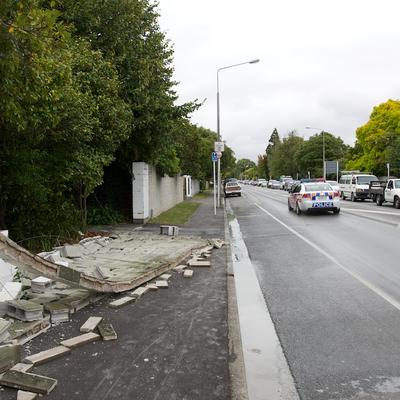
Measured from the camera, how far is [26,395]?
12.1ft

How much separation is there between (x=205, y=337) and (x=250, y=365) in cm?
75

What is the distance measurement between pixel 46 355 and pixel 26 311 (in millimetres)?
1035

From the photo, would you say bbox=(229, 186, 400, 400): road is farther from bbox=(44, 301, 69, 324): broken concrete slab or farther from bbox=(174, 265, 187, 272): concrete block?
bbox=(44, 301, 69, 324): broken concrete slab

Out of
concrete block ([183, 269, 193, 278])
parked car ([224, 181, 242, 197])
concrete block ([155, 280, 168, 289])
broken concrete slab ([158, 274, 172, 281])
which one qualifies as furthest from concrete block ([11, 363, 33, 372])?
parked car ([224, 181, 242, 197])

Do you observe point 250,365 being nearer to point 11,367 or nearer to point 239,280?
point 11,367

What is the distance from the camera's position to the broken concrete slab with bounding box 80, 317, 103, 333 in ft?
17.2

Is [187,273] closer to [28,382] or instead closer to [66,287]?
[66,287]

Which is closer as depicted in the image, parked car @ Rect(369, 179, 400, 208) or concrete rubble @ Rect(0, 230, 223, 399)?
concrete rubble @ Rect(0, 230, 223, 399)

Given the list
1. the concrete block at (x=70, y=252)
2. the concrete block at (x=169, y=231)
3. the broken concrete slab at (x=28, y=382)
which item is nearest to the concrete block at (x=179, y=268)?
the concrete block at (x=70, y=252)

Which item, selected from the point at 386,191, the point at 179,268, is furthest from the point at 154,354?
the point at 386,191

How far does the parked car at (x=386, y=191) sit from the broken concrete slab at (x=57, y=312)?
23618 millimetres

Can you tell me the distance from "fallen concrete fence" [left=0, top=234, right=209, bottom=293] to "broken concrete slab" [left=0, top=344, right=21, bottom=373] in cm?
123

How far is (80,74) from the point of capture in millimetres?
10961

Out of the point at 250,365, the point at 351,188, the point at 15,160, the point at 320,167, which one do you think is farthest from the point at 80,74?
the point at 320,167
